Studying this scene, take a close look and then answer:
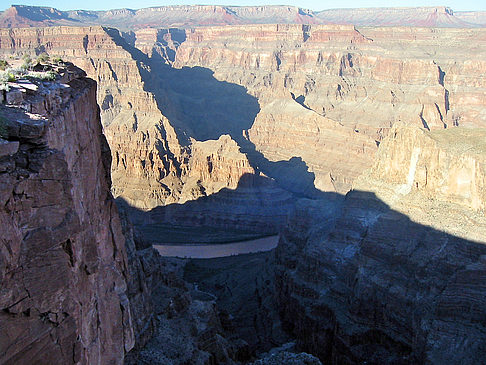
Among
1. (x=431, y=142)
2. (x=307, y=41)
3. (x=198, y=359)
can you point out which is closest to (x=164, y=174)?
(x=431, y=142)

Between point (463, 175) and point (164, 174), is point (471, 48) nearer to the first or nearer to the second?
point (164, 174)

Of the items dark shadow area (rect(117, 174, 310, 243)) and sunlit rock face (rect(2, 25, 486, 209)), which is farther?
sunlit rock face (rect(2, 25, 486, 209))

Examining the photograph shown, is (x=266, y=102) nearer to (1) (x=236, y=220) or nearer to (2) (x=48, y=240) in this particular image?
(1) (x=236, y=220)

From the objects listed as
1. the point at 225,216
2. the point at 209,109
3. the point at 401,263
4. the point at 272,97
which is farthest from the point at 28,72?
the point at 209,109

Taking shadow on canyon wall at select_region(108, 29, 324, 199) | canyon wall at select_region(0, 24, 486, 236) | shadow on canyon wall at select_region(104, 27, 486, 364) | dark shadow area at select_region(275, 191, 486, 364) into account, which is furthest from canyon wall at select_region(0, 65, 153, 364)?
shadow on canyon wall at select_region(108, 29, 324, 199)

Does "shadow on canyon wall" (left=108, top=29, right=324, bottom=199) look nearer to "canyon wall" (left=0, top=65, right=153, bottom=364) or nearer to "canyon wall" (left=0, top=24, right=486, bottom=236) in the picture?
"canyon wall" (left=0, top=24, right=486, bottom=236)

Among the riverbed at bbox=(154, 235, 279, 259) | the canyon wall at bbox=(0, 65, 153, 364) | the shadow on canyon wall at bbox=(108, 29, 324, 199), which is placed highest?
the canyon wall at bbox=(0, 65, 153, 364)

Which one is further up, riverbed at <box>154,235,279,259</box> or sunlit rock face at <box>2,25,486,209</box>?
sunlit rock face at <box>2,25,486,209</box>
